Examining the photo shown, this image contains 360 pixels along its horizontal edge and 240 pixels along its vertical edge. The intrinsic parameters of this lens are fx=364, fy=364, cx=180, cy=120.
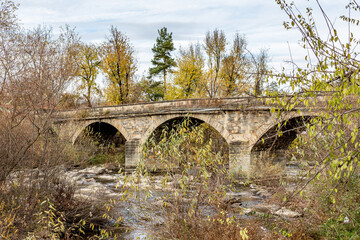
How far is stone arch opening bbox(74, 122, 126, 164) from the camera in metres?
22.1

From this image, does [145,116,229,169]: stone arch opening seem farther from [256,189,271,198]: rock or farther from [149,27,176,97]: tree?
[149,27,176,97]: tree

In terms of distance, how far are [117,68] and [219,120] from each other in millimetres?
12516

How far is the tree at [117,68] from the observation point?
87.8 ft

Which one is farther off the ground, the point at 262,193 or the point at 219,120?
the point at 219,120

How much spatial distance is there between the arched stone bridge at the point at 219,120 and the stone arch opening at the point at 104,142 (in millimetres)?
1359

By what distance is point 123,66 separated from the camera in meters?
26.8

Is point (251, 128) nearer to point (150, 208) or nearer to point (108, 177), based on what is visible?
point (108, 177)

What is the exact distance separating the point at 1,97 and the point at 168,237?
469 centimetres

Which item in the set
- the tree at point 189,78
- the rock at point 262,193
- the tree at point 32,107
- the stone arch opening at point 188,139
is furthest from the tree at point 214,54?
the tree at point 32,107

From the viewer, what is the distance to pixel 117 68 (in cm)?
2675

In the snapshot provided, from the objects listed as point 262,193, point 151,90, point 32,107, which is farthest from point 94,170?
point 151,90

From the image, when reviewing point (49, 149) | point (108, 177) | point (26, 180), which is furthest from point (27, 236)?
point (108, 177)

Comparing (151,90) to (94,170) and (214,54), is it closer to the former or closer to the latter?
(214,54)

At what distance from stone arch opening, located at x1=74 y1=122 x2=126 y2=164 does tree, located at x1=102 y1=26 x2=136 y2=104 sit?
3139 millimetres
